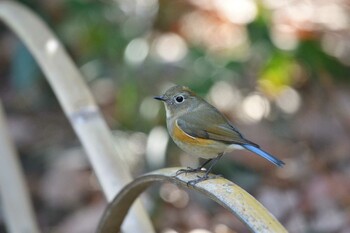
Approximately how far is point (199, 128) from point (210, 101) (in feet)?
6.00

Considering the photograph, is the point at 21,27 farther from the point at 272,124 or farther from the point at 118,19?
the point at 272,124

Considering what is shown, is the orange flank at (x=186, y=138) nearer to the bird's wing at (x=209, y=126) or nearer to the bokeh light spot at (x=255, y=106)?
the bird's wing at (x=209, y=126)

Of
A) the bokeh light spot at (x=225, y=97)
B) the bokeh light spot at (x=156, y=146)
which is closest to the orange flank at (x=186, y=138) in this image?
the bokeh light spot at (x=156, y=146)

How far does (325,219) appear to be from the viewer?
13.9 ft

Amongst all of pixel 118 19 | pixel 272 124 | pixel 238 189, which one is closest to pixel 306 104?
pixel 272 124

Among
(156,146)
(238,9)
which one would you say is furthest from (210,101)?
(238,9)

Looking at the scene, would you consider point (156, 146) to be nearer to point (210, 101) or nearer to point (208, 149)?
point (210, 101)

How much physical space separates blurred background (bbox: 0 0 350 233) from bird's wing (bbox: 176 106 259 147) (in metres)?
1.49

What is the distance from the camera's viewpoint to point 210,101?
4.39 meters

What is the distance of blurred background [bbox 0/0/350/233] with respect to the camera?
4328 mm

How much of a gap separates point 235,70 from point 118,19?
79 cm

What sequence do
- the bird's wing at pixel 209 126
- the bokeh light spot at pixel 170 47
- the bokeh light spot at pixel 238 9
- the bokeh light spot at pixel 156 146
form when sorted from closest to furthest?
the bird's wing at pixel 209 126
the bokeh light spot at pixel 156 146
the bokeh light spot at pixel 170 47
the bokeh light spot at pixel 238 9

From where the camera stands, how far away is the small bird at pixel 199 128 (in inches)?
97.7

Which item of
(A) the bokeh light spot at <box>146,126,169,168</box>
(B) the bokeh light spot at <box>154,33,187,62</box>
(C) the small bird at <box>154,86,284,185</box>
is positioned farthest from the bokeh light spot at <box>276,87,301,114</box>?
(C) the small bird at <box>154,86,284,185</box>
